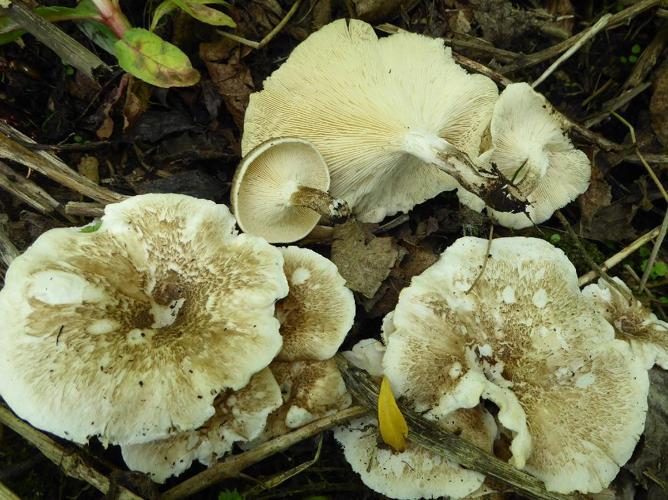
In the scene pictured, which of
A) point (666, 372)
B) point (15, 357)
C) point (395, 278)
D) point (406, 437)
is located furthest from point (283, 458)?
point (666, 372)

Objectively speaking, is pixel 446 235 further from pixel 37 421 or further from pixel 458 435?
pixel 37 421

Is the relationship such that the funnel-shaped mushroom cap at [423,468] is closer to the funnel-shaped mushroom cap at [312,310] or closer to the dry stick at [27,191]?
the funnel-shaped mushroom cap at [312,310]

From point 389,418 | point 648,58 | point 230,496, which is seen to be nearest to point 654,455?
point 389,418

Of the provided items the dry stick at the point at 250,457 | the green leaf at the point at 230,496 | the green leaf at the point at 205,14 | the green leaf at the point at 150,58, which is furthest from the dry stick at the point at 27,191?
the green leaf at the point at 230,496

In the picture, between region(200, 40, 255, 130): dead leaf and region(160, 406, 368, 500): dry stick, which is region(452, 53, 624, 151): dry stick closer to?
region(200, 40, 255, 130): dead leaf

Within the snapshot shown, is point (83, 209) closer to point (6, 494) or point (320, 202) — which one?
point (320, 202)

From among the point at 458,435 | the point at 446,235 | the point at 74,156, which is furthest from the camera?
the point at 446,235
